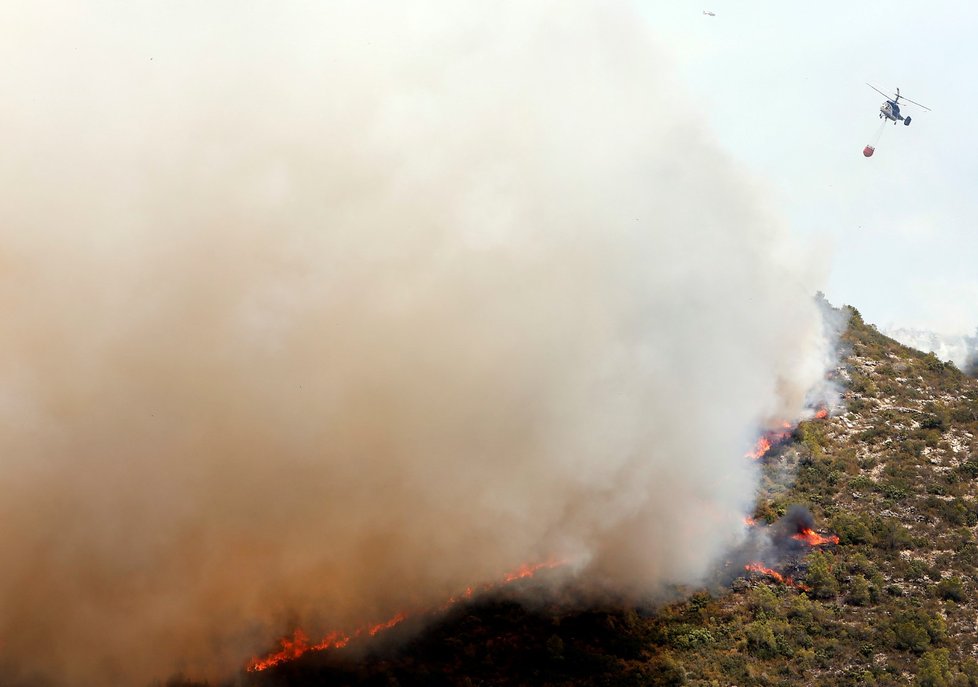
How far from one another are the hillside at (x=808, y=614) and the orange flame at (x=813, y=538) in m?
0.32

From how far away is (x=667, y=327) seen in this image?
69.6 m

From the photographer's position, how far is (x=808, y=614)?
200 ft

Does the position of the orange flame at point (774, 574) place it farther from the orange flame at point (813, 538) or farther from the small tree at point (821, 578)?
the orange flame at point (813, 538)

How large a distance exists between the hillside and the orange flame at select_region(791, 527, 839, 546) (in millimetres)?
317

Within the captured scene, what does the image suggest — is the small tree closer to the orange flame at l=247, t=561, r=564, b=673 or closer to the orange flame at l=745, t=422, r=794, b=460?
the orange flame at l=745, t=422, r=794, b=460

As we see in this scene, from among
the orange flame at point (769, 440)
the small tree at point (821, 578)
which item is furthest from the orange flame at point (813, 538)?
the orange flame at point (769, 440)

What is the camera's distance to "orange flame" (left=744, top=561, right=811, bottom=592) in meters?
63.8

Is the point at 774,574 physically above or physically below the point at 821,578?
above

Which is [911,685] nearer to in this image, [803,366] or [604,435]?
[604,435]

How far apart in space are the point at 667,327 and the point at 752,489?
13064 mm

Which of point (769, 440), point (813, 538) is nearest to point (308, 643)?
point (813, 538)

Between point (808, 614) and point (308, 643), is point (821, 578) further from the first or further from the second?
point (308, 643)

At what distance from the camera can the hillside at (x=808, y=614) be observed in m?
55.6

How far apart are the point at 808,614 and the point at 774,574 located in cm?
421
